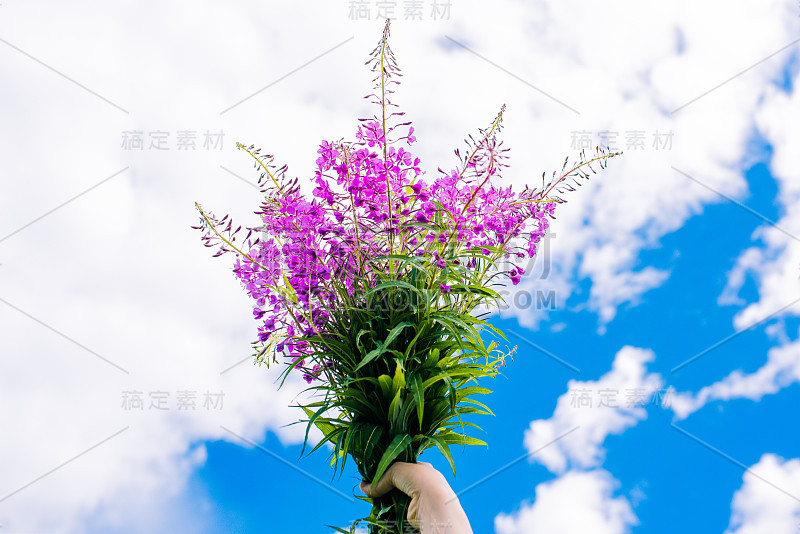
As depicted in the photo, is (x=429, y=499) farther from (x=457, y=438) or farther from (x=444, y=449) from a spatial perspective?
(x=457, y=438)

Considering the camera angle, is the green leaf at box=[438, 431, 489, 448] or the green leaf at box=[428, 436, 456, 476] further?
the green leaf at box=[438, 431, 489, 448]

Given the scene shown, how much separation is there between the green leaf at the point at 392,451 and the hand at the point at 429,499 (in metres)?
0.04

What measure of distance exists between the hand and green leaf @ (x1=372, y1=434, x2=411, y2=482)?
1.7 inches

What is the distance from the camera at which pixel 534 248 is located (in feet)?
6.32

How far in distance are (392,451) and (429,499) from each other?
147 millimetres

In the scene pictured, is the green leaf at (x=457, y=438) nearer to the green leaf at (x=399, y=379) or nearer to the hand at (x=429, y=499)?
the hand at (x=429, y=499)

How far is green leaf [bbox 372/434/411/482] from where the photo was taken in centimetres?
160

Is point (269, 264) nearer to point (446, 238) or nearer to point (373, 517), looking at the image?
point (446, 238)

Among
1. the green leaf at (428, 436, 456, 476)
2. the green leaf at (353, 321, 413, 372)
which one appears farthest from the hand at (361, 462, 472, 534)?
the green leaf at (353, 321, 413, 372)

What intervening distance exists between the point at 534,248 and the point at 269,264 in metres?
0.80

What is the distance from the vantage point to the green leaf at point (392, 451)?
63.0 inches

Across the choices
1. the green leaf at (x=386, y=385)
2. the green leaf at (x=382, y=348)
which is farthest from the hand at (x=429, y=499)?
the green leaf at (x=382, y=348)

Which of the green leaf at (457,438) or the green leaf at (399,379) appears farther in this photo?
the green leaf at (457,438)

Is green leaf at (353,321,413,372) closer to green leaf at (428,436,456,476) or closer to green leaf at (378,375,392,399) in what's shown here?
green leaf at (378,375,392,399)
